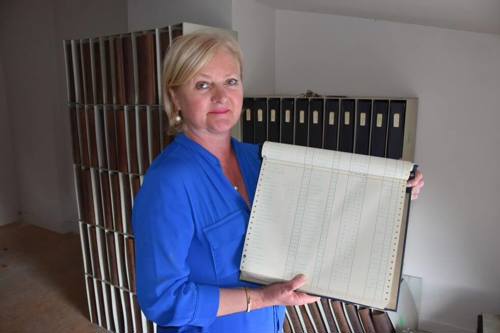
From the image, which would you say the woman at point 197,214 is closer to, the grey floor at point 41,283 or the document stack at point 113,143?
the document stack at point 113,143

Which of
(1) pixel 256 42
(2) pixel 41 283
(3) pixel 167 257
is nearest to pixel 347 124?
(1) pixel 256 42

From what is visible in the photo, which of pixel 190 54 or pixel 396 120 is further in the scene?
pixel 396 120

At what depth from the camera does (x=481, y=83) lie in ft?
6.52

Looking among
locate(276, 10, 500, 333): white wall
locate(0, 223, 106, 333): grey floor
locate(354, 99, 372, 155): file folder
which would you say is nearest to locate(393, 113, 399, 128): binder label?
locate(354, 99, 372, 155): file folder

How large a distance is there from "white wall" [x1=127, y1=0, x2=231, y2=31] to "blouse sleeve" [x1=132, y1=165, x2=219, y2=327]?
1.53m

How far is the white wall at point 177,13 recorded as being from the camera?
2209mm

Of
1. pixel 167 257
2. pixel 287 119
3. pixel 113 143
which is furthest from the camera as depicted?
pixel 113 143

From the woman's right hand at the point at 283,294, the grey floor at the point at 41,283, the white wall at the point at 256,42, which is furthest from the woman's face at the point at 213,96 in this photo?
the grey floor at the point at 41,283

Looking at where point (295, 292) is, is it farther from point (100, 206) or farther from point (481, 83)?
point (100, 206)

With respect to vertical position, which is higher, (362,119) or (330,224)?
(362,119)

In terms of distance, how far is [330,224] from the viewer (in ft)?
3.10

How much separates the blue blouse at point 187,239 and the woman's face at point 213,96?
70 mm

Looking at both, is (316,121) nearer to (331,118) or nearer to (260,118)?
(331,118)

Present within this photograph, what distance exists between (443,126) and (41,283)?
123 inches
